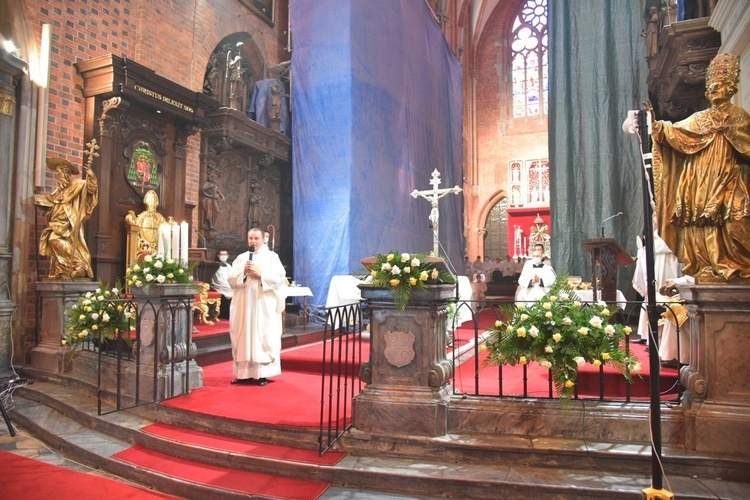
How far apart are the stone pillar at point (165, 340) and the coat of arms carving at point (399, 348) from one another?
7.97ft

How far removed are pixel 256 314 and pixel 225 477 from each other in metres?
2.22

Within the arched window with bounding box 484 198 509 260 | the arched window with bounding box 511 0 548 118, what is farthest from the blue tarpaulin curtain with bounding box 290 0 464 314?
the arched window with bounding box 511 0 548 118

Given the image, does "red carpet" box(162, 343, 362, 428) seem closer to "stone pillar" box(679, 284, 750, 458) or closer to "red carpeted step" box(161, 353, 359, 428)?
"red carpeted step" box(161, 353, 359, 428)

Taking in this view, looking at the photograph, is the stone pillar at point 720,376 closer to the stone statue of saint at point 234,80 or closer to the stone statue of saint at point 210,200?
the stone statue of saint at point 210,200

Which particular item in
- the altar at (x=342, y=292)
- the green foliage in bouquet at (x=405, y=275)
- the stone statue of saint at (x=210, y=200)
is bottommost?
the altar at (x=342, y=292)

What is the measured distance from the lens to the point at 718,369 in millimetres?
3439

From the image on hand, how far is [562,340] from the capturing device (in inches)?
146

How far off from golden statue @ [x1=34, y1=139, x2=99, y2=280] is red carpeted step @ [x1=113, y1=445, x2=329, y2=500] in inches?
144

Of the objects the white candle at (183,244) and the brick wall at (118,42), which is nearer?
the white candle at (183,244)

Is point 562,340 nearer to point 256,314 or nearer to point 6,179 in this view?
point 256,314

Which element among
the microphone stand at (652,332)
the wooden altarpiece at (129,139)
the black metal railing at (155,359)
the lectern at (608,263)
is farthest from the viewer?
the wooden altarpiece at (129,139)

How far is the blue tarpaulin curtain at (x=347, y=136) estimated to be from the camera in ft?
33.9

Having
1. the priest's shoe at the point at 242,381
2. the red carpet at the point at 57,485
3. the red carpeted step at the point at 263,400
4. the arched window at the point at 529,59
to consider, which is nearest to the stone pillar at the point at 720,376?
the red carpeted step at the point at 263,400

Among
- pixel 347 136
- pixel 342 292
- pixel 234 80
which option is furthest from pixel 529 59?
pixel 342 292
